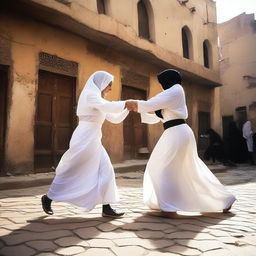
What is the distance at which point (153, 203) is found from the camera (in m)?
3.38

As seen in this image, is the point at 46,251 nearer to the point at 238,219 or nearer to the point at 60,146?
the point at 238,219

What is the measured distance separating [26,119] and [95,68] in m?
2.62

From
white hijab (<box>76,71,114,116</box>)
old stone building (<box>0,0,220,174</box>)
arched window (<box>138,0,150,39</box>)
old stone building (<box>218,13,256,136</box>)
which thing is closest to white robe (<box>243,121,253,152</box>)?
old stone building (<box>218,13,256,136</box>)

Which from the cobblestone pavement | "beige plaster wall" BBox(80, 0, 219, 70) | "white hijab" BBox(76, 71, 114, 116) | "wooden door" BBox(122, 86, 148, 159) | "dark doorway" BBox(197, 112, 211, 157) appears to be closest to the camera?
the cobblestone pavement

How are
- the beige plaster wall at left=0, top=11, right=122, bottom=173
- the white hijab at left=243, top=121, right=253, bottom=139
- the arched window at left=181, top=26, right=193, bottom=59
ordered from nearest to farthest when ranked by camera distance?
the beige plaster wall at left=0, top=11, right=122, bottom=173 → the arched window at left=181, top=26, right=193, bottom=59 → the white hijab at left=243, top=121, right=253, bottom=139

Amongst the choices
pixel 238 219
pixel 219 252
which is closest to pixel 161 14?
pixel 238 219

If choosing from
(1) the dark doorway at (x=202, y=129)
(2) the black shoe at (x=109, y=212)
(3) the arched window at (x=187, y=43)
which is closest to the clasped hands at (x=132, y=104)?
(2) the black shoe at (x=109, y=212)

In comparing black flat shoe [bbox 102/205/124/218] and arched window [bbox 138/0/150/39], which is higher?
arched window [bbox 138/0/150/39]

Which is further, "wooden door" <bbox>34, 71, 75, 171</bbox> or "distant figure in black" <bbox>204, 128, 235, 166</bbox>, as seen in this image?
"distant figure in black" <bbox>204, 128, 235, 166</bbox>

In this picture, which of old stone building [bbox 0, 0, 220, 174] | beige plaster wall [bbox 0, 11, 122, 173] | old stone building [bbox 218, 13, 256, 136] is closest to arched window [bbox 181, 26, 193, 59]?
old stone building [bbox 0, 0, 220, 174]

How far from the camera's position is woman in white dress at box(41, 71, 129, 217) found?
3008mm

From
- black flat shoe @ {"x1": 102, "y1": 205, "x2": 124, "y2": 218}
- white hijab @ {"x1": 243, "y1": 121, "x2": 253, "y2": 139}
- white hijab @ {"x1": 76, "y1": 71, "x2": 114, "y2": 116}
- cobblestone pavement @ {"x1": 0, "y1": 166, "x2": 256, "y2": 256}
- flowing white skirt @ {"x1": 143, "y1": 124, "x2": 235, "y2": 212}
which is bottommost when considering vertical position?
cobblestone pavement @ {"x1": 0, "y1": 166, "x2": 256, "y2": 256}

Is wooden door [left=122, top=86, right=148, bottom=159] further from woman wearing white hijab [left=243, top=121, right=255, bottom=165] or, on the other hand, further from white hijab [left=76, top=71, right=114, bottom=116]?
white hijab [left=76, top=71, right=114, bottom=116]

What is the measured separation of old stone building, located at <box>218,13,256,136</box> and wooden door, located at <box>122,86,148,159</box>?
8.35m
